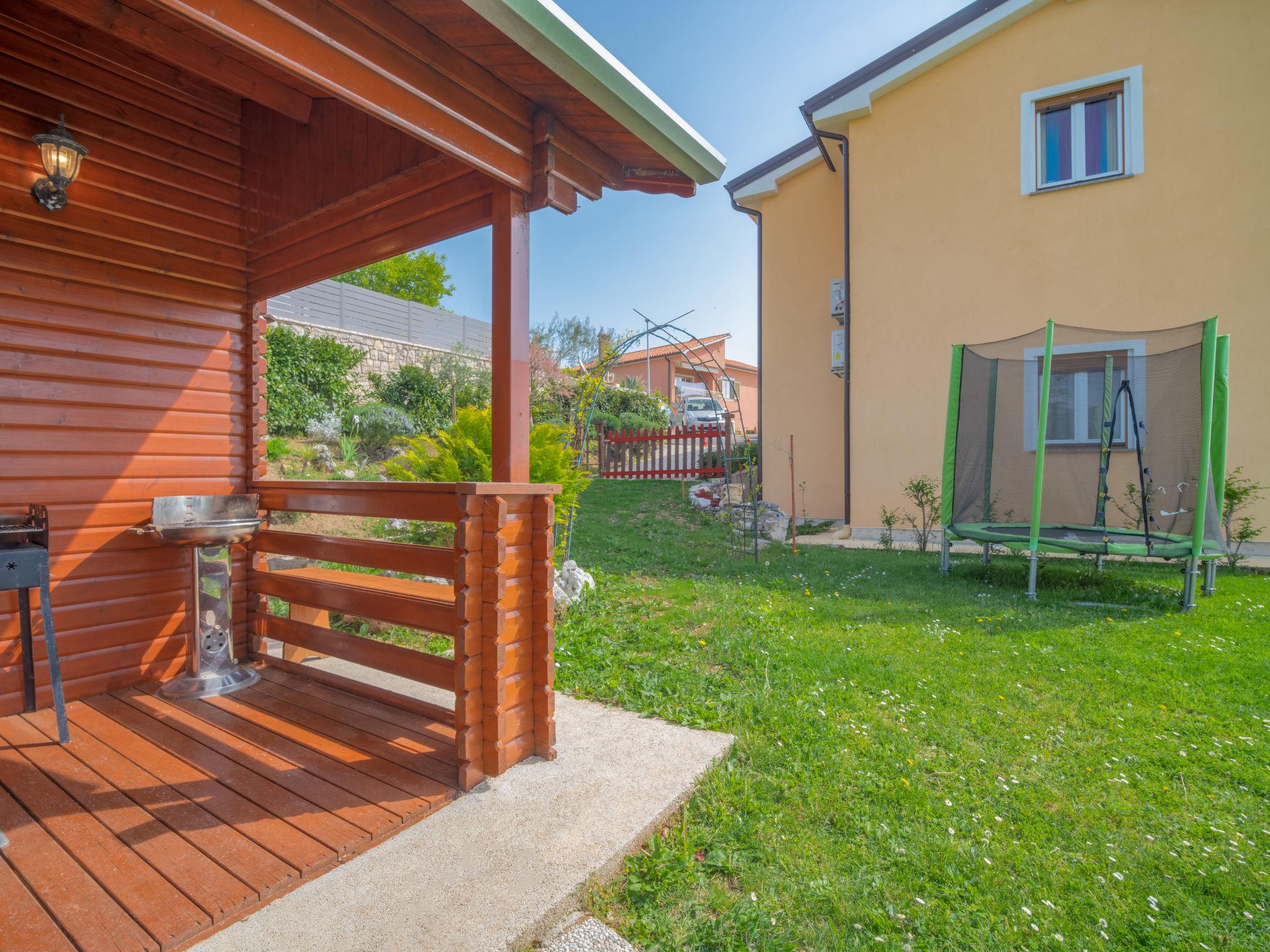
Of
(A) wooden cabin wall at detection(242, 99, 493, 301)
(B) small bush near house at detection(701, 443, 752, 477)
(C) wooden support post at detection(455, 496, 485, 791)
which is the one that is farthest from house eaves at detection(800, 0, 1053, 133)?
(C) wooden support post at detection(455, 496, 485, 791)

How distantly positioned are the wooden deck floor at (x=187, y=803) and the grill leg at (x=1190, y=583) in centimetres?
461

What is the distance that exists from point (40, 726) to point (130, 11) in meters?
2.61

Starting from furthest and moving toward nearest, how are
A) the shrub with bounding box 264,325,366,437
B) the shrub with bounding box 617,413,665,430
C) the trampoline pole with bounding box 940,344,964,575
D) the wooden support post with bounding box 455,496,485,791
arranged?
the shrub with bounding box 617,413,665,430 → the shrub with bounding box 264,325,366,437 → the trampoline pole with bounding box 940,344,964,575 → the wooden support post with bounding box 455,496,485,791

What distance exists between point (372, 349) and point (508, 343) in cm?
1050

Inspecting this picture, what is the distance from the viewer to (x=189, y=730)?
2.41m

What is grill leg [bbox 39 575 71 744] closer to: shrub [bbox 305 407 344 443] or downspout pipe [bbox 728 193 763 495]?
Answer: shrub [bbox 305 407 344 443]

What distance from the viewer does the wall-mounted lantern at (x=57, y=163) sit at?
248cm

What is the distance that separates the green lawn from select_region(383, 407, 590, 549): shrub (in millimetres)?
968

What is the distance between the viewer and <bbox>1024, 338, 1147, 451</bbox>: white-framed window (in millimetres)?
4996

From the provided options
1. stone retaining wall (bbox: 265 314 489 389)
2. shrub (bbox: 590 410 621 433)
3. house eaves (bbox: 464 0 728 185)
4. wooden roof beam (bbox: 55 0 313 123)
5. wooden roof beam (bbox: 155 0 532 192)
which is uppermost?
stone retaining wall (bbox: 265 314 489 389)

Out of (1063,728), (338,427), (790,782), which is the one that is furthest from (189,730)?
(338,427)

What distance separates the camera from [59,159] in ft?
8.21

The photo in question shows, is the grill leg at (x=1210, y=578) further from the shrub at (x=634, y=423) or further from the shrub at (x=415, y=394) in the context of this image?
the shrub at (x=415, y=394)

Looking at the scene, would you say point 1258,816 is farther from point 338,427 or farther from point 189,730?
point 338,427
